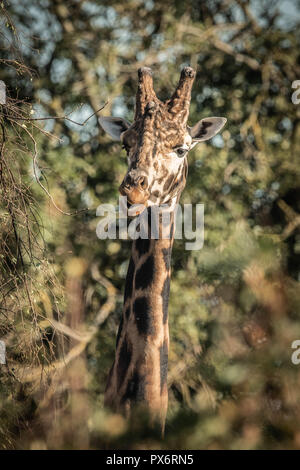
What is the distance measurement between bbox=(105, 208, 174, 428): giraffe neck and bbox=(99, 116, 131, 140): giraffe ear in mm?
662

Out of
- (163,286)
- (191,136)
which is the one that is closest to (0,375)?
(163,286)

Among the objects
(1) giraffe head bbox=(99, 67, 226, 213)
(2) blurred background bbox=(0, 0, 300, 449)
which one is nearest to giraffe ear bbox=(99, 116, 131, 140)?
(1) giraffe head bbox=(99, 67, 226, 213)

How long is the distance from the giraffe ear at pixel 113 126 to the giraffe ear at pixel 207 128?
0.43 metres

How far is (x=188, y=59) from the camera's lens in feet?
20.0

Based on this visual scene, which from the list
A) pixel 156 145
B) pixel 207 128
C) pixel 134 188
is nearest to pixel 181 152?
pixel 156 145

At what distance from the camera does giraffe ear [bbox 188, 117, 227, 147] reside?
10.8 ft

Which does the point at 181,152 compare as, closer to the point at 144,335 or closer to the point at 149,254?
the point at 149,254

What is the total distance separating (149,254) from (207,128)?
0.90 meters

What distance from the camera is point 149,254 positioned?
300cm

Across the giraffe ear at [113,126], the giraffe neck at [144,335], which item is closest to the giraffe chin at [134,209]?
the giraffe neck at [144,335]

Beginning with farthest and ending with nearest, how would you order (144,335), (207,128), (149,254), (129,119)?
(129,119) → (207,128) → (149,254) → (144,335)

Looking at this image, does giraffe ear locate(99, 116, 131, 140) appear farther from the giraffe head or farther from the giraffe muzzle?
the giraffe muzzle

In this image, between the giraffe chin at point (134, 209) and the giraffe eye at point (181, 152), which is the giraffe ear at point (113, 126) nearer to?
the giraffe eye at point (181, 152)
